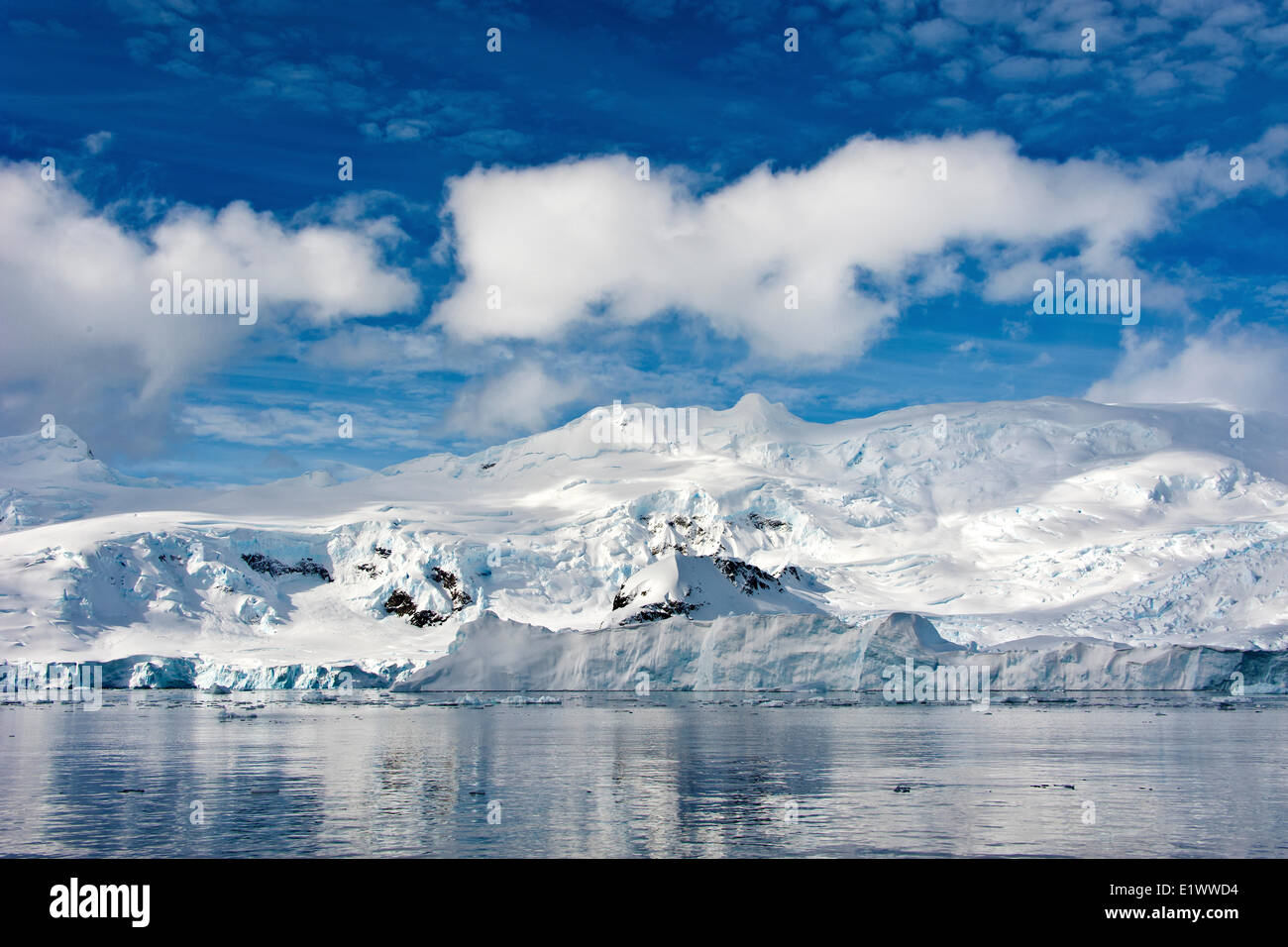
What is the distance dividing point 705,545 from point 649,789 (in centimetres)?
14041

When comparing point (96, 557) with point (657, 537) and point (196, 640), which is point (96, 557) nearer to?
point (196, 640)

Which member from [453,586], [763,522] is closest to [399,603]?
[453,586]

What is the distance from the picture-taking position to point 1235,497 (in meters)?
154

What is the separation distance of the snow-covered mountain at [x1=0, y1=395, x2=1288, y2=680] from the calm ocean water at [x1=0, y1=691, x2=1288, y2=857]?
4424cm

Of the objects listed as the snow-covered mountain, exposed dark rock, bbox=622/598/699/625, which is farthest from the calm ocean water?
the snow-covered mountain

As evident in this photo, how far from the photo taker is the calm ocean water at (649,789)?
20094mm

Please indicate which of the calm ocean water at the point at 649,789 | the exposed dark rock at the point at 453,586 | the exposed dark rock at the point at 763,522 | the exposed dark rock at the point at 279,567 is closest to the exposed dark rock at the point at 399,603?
the exposed dark rock at the point at 453,586

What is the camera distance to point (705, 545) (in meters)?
168

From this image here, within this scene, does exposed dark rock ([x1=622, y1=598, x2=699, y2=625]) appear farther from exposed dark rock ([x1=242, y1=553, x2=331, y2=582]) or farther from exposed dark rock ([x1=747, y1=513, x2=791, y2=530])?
exposed dark rock ([x1=747, y1=513, x2=791, y2=530])

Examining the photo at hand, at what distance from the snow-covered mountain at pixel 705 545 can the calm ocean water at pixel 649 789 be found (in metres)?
A: 44.2

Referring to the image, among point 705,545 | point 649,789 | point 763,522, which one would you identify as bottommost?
point 649,789

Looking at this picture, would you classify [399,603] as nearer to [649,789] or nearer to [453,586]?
[453,586]
